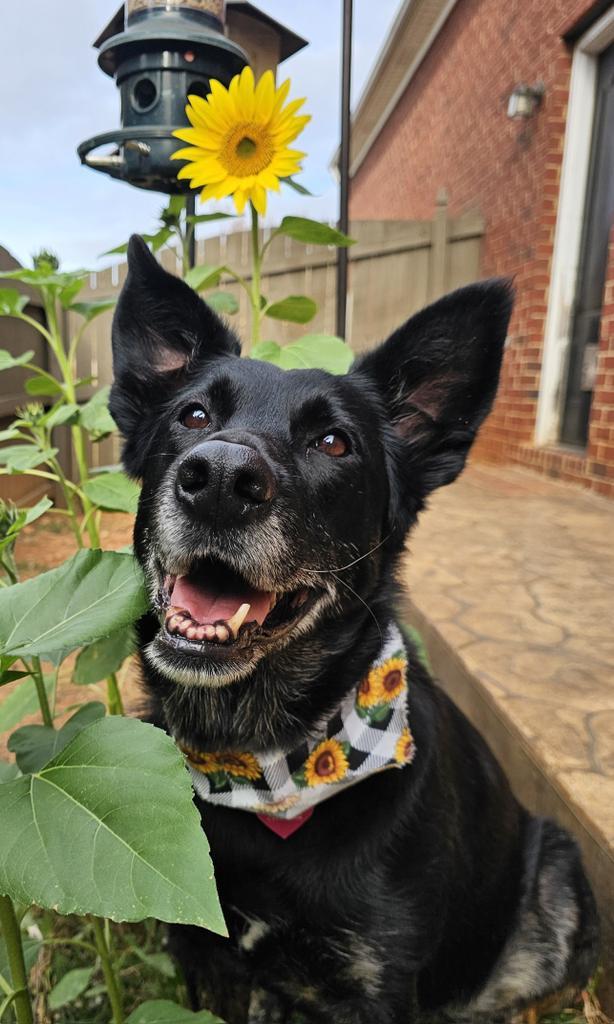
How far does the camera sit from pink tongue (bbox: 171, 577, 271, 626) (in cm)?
128

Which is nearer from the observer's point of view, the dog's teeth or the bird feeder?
the dog's teeth

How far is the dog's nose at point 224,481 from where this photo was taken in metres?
1.11

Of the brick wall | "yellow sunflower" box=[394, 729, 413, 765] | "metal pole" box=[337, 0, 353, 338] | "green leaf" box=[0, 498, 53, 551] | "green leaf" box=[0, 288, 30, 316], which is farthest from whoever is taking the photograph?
the brick wall

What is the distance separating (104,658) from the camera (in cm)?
156

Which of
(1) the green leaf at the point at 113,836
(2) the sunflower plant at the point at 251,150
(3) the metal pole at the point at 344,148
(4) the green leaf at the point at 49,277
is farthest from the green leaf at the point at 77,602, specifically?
(3) the metal pole at the point at 344,148

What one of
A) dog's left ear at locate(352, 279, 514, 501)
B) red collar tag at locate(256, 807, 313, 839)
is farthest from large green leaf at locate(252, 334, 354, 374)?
red collar tag at locate(256, 807, 313, 839)

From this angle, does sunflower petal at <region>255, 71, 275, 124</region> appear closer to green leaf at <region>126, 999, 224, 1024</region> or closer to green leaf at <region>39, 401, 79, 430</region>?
green leaf at <region>39, 401, 79, 430</region>

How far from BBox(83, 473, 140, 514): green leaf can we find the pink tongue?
0.27 meters

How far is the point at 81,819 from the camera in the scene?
2.34ft

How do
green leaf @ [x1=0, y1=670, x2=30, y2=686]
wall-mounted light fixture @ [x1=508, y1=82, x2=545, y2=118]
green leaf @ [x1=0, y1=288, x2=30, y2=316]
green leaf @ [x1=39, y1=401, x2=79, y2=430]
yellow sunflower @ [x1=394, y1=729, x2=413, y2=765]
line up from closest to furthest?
green leaf @ [x1=0, y1=670, x2=30, y2=686]
yellow sunflower @ [x1=394, y1=729, x2=413, y2=765]
green leaf @ [x1=39, y1=401, x2=79, y2=430]
green leaf @ [x1=0, y1=288, x2=30, y2=316]
wall-mounted light fixture @ [x1=508, y1=82, x2=545, y2=118]

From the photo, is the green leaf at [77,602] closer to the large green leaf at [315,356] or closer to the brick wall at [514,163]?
the large green leaf at [315,356]

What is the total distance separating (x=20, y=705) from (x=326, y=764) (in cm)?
65

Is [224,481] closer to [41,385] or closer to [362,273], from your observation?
[41,385]

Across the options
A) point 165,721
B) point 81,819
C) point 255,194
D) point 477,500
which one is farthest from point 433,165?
point 81,819
